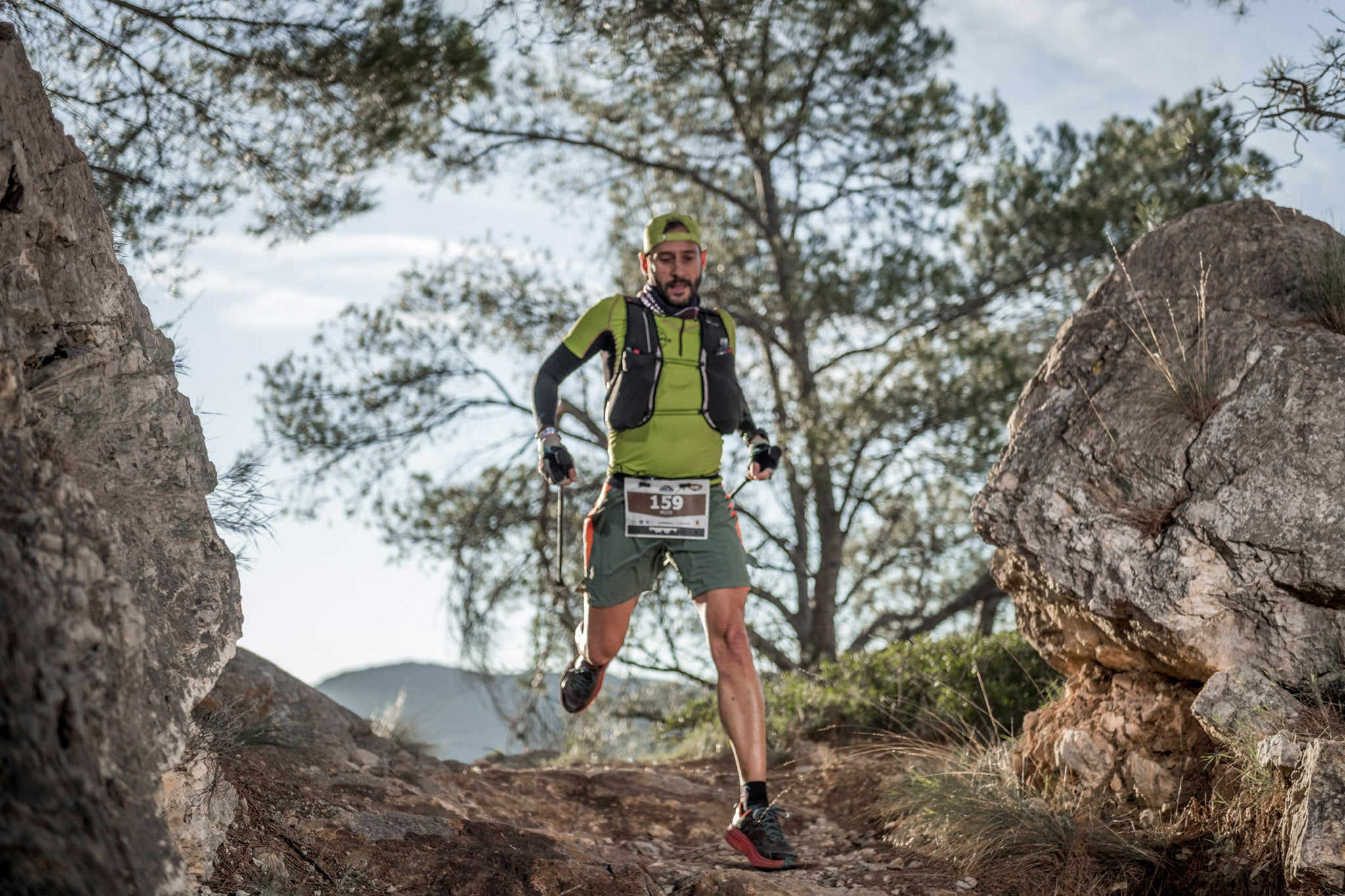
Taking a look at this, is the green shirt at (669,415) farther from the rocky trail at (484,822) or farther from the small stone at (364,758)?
the small stone at (364,758)

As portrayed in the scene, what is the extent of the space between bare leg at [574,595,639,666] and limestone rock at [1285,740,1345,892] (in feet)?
8.42

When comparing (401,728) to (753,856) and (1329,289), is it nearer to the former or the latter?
(753,856)

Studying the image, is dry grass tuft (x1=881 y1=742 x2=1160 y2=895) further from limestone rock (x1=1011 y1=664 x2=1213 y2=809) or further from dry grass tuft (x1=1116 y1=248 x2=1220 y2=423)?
dry grass tuft (x1=1116 y1=248 x2=1220 y2=423)

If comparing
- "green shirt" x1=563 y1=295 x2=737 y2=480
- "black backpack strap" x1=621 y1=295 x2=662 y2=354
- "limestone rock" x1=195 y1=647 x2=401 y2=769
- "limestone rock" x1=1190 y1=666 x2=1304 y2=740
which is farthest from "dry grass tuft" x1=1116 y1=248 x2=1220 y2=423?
"limestone rock" x1=195 y1=647 x2=401 y2=769

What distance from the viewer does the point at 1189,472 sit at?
13.9 feet

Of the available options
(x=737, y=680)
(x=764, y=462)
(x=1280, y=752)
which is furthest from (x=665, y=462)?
(x=1280, y=752)

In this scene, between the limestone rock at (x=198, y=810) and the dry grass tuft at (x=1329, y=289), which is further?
the dry grass tuft at (x=1329, y=289)

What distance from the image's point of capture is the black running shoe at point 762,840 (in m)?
3.96

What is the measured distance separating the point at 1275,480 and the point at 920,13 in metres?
7.09

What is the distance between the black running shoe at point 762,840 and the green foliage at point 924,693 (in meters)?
1.60

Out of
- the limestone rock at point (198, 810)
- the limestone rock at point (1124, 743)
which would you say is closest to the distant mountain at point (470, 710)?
the limestone rock at point (198, 810)

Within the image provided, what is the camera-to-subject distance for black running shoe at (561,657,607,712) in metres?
4.79

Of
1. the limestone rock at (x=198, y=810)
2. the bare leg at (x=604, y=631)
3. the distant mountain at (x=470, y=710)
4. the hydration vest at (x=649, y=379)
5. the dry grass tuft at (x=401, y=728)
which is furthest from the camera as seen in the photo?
the distant mountain at (x=470, y=710)

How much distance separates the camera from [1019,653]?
6.16 meters
